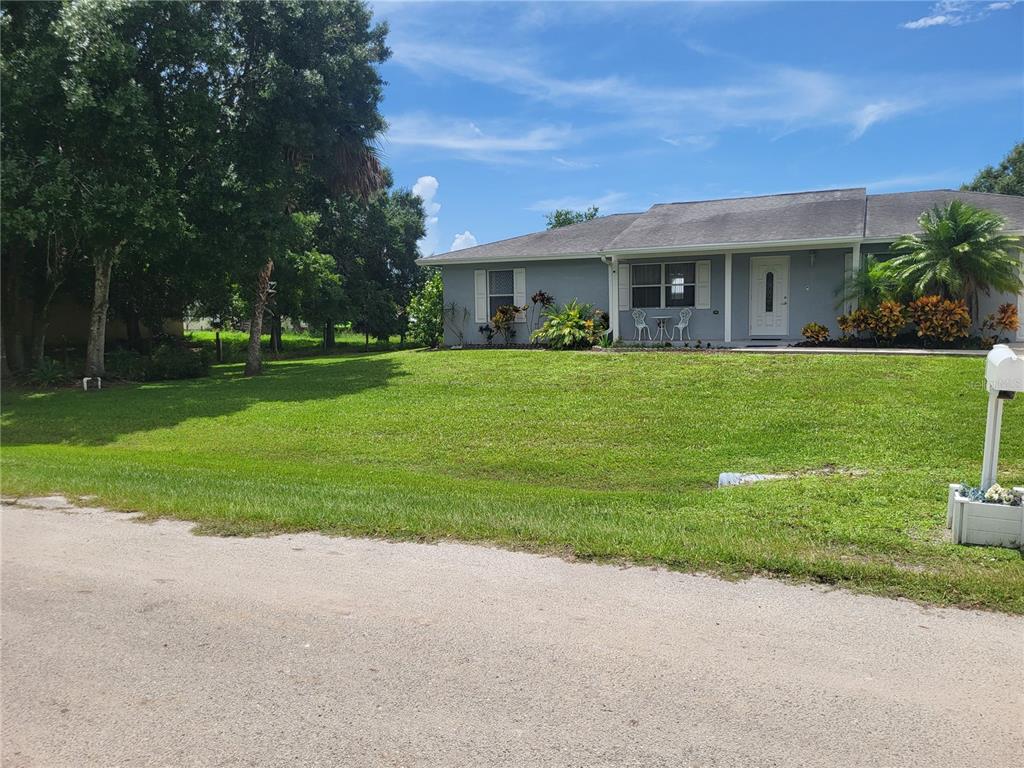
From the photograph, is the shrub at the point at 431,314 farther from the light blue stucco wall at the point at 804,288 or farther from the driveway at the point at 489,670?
the driveway at the point at 489,670

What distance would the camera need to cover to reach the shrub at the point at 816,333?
1655 centimetres

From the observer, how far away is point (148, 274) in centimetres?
2216

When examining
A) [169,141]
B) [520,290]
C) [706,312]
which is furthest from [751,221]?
[169,141]

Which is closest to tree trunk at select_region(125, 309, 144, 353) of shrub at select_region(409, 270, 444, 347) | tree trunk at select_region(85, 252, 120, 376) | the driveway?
tree trunk at select_region(85, 252, 120, 376)

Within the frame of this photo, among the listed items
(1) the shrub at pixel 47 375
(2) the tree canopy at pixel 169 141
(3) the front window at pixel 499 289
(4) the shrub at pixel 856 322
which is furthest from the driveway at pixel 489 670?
(3) the front window at pixel 499 289

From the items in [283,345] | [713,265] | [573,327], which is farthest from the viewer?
[283,345]

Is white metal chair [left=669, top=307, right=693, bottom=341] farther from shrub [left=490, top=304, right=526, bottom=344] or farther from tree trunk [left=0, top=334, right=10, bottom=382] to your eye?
tree trunk [left=0, top=334, right=10, bottom=382]

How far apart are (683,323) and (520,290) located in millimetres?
4787

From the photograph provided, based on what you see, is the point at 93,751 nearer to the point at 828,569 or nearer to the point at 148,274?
the point at 828,569

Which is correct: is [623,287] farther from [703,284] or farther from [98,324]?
[98,324]

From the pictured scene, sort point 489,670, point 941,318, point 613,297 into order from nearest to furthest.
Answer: point 489,670, point 941,318, point 613,297

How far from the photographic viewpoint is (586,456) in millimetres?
9016

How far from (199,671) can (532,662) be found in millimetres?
1577

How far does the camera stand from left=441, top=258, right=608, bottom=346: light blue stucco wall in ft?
64.0
